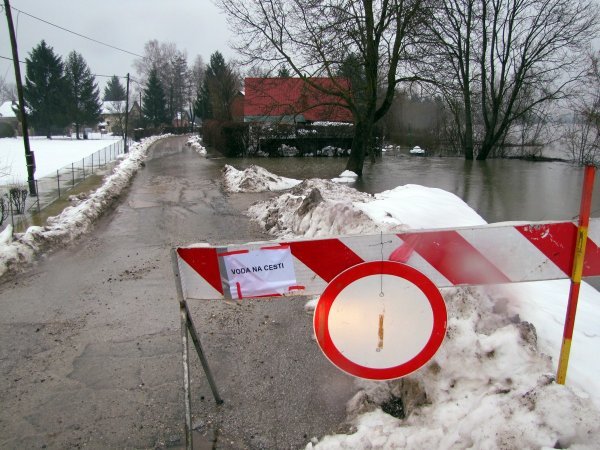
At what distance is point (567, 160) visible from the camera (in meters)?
32.6

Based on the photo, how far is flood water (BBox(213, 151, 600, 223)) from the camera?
43.7 feet

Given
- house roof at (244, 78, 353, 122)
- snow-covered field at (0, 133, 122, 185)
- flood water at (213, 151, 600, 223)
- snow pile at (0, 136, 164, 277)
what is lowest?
snow-covered field at (0, 133, 122, 185)

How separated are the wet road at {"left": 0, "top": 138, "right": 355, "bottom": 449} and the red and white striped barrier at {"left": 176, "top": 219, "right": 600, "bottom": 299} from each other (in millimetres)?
1192

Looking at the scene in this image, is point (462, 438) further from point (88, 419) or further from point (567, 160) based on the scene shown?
point (567, 160)

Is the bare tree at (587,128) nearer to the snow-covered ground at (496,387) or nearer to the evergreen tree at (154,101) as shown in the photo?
the snow-covered ground at (496,387)

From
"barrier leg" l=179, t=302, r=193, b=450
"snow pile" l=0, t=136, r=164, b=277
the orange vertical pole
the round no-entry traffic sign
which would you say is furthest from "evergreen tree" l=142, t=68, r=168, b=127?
the orange vertical pole

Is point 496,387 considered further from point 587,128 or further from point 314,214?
point 587,128

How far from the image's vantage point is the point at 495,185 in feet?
62.8

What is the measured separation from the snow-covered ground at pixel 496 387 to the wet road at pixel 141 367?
49cm

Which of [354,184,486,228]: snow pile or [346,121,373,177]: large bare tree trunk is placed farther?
[346,121,373,177]: large bare tree trunk

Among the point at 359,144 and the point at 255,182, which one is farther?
the point at 359,144

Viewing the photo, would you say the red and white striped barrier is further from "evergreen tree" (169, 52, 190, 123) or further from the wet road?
"evergreen tree" (169, 52, 190, 123)

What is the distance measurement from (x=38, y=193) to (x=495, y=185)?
16.6m

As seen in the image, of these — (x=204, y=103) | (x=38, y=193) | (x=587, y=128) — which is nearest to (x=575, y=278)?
(x=38, y=193)
